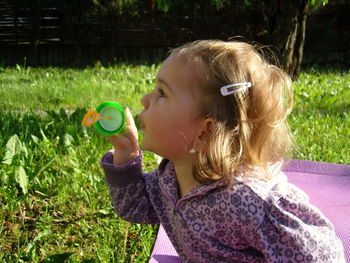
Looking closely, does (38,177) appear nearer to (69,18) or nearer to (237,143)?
(237,143)

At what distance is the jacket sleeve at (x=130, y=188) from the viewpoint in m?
1.75

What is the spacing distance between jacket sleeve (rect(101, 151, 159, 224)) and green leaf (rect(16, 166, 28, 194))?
0.56m

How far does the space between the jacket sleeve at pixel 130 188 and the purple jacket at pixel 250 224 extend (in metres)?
0.12

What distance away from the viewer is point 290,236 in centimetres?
140

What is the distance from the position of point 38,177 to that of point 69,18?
7.51 m

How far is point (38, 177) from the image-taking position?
2361mm

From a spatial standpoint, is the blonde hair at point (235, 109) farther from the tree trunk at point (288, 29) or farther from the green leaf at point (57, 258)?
the tree trunk at point (288, 29)

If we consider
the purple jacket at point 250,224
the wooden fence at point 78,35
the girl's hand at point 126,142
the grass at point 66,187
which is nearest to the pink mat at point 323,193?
the grass at point 66,187

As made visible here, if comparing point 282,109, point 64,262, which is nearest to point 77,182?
point 64,262

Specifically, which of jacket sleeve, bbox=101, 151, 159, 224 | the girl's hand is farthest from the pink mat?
the girl's hand

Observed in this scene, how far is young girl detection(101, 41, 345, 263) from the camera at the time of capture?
142 centimetres

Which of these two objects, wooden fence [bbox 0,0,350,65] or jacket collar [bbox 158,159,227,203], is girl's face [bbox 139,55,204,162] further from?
wooden fence [bbox 0,0,350,65]

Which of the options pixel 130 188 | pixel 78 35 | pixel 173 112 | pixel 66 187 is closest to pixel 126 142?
pixel 130 188

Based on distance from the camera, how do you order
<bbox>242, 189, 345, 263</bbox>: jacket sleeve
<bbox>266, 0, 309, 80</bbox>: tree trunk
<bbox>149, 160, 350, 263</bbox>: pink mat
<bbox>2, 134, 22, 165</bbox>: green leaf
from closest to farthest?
1. <bbox>242, 189, 345, 263</bbox>: jacket sleeve
2. <bbox>149, 160, 350, 263</bbox>: pink mat
3. <bbox>2, 134, 22, 165</bbox>: green leaf
4. <bbox>266, 0, 309, 80</bbox>: tree trunk
